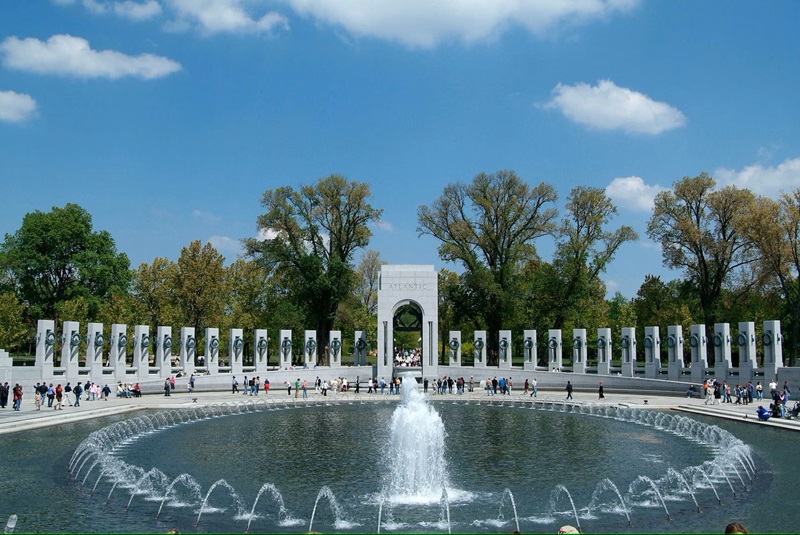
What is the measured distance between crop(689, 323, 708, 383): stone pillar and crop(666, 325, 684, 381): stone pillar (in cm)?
99

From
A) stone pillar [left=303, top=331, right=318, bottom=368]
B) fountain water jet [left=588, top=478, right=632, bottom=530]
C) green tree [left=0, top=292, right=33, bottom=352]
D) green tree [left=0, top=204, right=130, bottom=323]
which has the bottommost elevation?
fountain water jet [left=588, top=478, right=632, bottom=530]

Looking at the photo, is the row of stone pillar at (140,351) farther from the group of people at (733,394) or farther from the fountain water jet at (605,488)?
the fountain water jet at (605,488)

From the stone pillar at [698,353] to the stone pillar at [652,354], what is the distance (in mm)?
2585

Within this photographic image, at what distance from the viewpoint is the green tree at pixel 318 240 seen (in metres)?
57.7

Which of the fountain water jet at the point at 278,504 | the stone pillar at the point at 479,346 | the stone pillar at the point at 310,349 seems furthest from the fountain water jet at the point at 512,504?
the stone pillar at the point at 310,349

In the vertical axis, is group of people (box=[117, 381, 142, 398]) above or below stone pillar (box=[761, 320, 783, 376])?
below

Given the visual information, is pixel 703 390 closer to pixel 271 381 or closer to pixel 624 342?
pixel 624 342

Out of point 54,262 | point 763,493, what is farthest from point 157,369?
point 763,493

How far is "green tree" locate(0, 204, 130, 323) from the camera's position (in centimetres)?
5688

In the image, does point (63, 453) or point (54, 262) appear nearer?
point (63, 453)

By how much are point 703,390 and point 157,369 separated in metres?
33.2

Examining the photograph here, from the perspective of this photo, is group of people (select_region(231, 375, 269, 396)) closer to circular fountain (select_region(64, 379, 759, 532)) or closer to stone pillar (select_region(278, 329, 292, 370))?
stone pillar (select_region(278, 329, 292, 370))

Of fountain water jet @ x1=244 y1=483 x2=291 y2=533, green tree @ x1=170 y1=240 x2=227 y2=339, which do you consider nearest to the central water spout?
fountain water jet @ x1=244 y1=483 x2=291 y2=533

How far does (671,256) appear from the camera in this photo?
2016 inches
